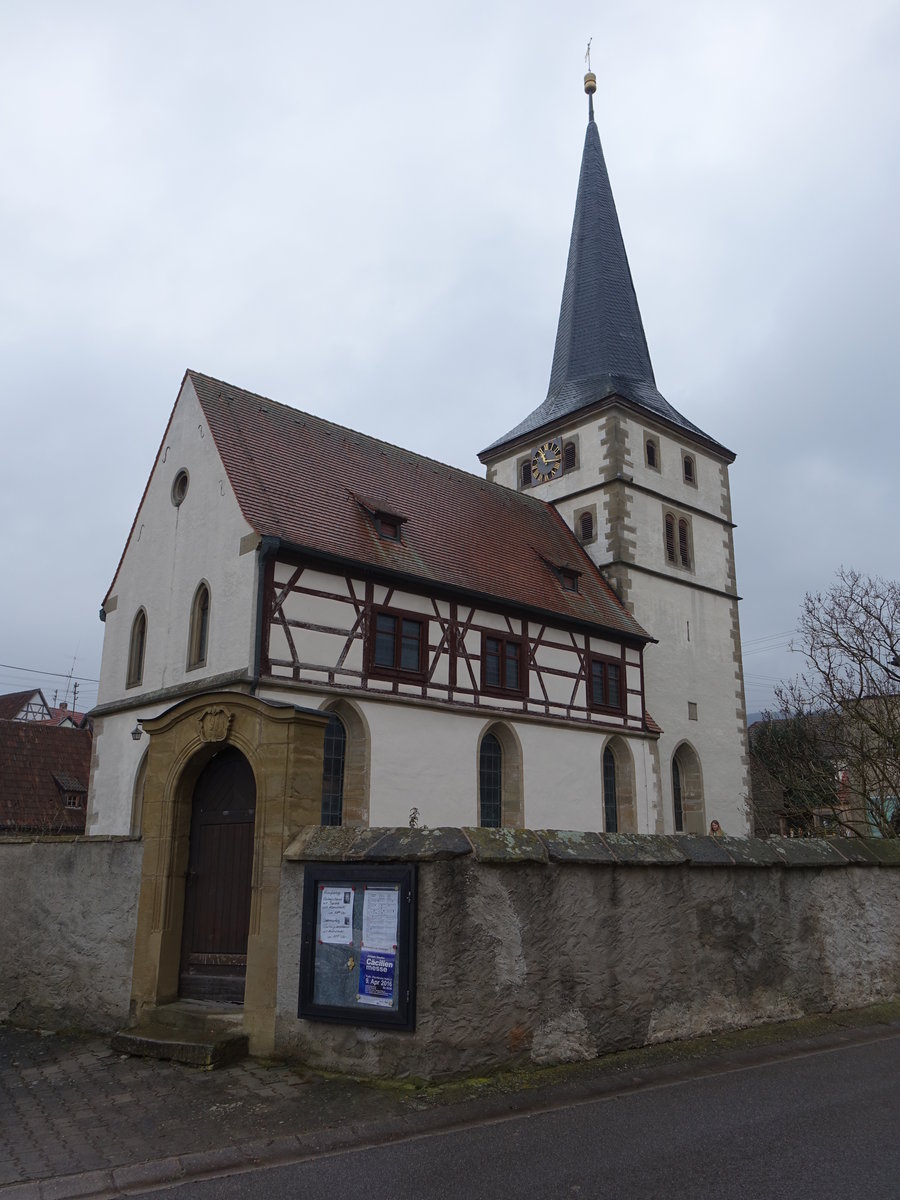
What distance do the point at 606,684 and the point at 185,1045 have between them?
17.2 meters

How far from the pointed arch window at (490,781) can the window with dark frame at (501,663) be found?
1105 mm

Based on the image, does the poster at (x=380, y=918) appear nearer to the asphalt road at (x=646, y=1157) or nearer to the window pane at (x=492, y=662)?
the asphalt road at (x=646, y=1157)

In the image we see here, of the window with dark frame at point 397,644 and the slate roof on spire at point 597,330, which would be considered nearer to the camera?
the window with dark frame at point 397,644

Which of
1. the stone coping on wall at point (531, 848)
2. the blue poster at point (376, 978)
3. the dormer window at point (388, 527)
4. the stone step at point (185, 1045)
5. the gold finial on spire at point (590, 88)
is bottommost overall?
the stone step at point (185, 1045)

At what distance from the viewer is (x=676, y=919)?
7.83 meters

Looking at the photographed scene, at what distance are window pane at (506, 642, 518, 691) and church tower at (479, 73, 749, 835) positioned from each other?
5.62 metres

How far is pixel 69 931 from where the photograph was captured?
8.86 metres

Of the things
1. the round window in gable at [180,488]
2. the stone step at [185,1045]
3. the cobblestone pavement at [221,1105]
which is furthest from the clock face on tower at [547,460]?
the stone step at [185,1045]

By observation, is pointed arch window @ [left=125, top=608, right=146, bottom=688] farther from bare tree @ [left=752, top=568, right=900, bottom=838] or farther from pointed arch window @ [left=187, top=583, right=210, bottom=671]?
bare tree @ [left=752, top=568, right=900, bottom=838]

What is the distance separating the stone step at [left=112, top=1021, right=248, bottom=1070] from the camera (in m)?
7.07

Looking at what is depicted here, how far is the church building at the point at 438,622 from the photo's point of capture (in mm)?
17312

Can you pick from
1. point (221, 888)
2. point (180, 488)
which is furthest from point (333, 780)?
point (221, 888)

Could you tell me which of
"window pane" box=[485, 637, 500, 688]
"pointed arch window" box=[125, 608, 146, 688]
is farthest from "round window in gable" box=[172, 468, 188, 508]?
"window pane" box=[485, 637, 500, 688]

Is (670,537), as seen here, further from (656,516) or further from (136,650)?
(136,650)
